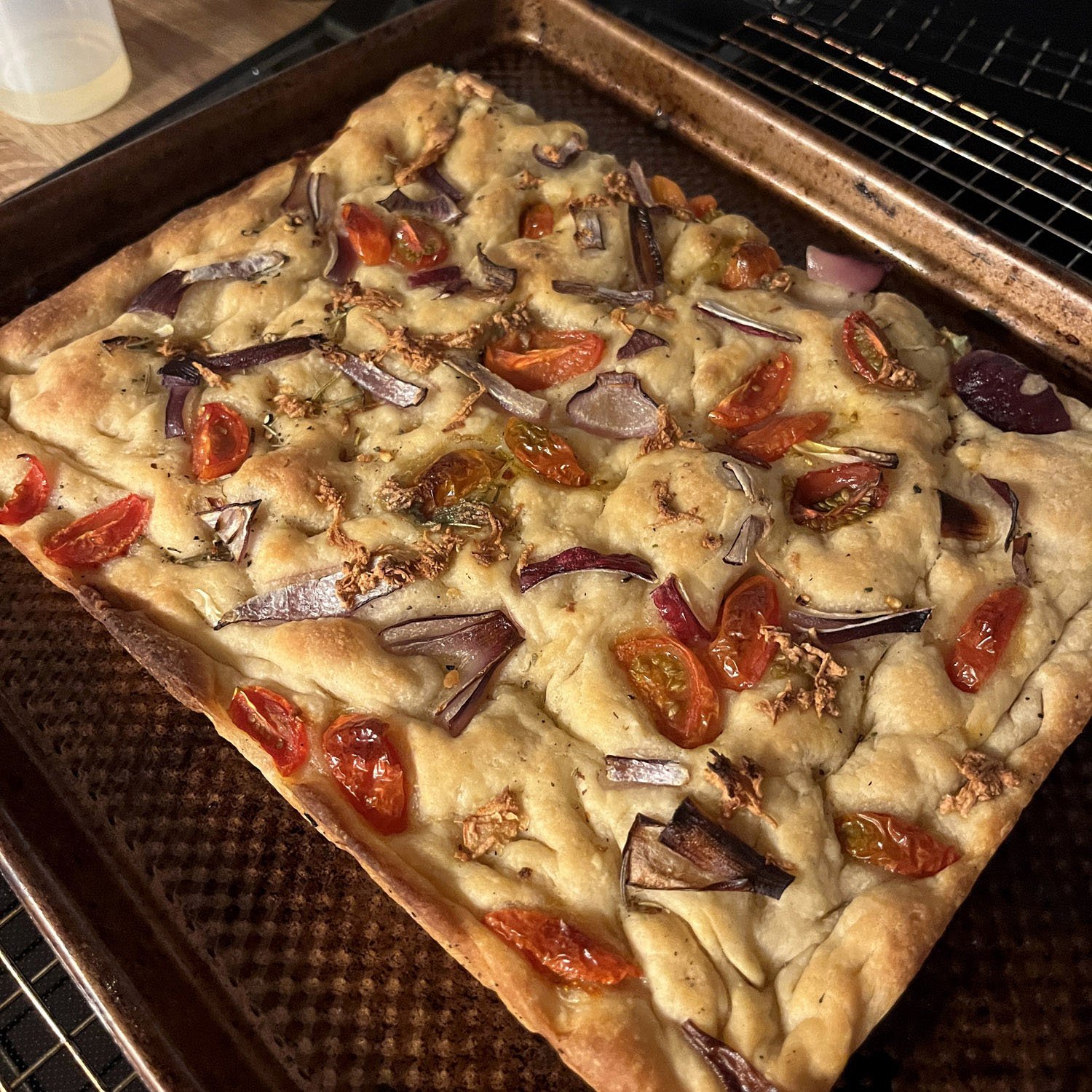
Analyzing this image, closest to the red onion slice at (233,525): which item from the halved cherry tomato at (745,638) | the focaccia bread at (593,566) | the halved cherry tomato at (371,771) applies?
the focaccia bread at (593,566)

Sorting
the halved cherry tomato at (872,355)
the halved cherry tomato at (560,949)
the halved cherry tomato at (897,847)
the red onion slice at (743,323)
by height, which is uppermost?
the red onion slice at (743,323)

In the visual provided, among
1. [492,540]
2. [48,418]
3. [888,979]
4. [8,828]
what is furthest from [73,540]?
[888,979]

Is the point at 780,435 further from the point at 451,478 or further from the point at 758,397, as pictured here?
the point at 451,478

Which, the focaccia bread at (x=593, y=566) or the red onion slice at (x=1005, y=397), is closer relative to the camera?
the focaccia bread at (x=593, y=566)

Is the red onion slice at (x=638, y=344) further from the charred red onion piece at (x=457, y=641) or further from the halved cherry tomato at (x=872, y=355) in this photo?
the charred red onion piece at (x=457, y=641)

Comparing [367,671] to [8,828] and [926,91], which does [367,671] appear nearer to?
[8,828]

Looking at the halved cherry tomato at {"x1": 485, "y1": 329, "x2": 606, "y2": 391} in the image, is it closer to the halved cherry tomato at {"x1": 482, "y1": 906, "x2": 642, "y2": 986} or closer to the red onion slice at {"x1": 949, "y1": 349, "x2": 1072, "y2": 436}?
the red onion slice at {"x1": 949, "y1": 349, "x2": 1072, "y2": 436}

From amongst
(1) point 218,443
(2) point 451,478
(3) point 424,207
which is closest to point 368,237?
(3) point 424,207
